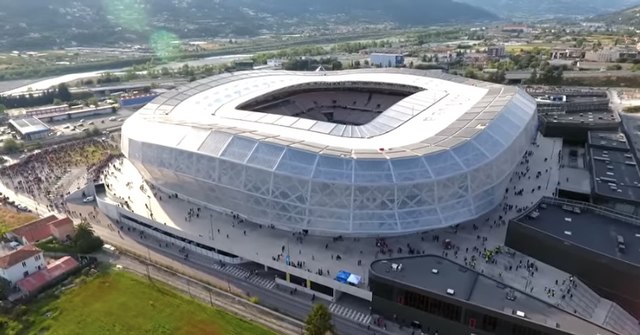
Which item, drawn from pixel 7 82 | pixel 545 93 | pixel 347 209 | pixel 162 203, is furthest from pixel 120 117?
pixel 545 93

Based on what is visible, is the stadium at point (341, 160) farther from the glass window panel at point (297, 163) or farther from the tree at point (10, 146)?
the tree at point (10, 146)

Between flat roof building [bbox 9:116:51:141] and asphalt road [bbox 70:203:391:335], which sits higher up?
flat roof building [bbox 9:116:51:141]

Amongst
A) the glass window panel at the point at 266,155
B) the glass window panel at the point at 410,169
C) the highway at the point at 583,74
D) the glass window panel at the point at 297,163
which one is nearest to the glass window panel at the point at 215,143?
the glass window panel at the point at 266,155

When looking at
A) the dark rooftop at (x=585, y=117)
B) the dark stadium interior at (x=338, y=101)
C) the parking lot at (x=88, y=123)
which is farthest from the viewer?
the parking lot at (x=88, y=123)

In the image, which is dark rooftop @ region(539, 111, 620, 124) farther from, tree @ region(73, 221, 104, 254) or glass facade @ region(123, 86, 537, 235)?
tree @ region(73, 221, 104, 254)

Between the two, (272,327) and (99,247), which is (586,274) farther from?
(99,247)

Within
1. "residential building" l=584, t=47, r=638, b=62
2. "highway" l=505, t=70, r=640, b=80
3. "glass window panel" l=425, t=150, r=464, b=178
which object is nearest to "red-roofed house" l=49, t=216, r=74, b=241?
"glass window panel" l=425, t=150, r=464, b=178

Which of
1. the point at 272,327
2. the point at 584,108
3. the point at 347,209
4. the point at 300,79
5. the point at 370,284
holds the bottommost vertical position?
the point at 272,327
